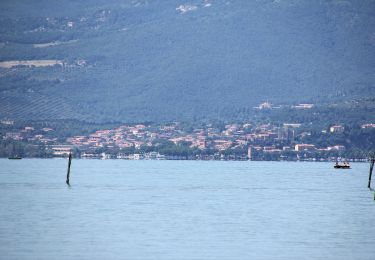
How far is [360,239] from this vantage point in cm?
5653

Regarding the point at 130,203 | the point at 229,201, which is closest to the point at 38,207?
the point at 130,203

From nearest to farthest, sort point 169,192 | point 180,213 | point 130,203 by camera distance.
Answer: point 180,213
point 130,203
point 169,192

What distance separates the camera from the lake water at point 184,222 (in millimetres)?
51844

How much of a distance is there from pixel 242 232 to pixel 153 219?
7.42 meters

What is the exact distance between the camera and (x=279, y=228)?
60.8 metres

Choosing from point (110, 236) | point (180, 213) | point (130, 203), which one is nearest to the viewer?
point (110, 236)

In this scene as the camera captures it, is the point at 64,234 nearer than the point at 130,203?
Yes

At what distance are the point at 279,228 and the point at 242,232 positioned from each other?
276 centimetres

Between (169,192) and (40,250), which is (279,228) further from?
(169,192)

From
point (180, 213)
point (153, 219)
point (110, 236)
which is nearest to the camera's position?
point (110, 236)

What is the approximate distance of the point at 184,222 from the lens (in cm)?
6356

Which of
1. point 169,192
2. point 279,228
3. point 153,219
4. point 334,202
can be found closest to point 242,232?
point 279,228

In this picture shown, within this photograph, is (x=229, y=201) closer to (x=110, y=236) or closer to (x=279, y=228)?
(x=279, y=228)

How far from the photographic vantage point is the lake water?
170 ft
